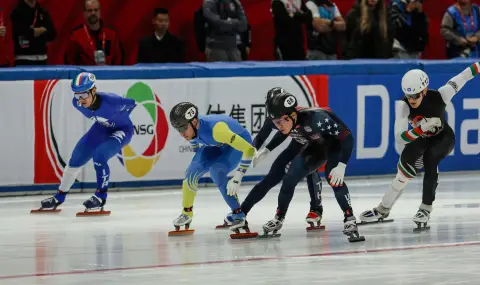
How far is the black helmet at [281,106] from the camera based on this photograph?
11.3 metres

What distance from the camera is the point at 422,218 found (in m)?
12.5

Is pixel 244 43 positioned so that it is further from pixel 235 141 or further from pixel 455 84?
pixel 235 141

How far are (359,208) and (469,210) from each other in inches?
49.1

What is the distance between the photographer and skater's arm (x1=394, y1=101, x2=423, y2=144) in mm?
12242

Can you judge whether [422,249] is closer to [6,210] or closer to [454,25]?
[6,210]

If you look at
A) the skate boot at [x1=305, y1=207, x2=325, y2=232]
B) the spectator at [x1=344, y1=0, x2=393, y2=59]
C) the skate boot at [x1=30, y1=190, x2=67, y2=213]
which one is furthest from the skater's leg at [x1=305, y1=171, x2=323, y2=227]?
the spectator at [x1=344, y1=0, x2=393, y2=59]

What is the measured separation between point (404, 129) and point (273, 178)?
4.53 feet

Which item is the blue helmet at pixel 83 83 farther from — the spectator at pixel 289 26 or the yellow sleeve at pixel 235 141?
the spectator at pixel 289 26

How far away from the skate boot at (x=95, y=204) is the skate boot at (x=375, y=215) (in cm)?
296

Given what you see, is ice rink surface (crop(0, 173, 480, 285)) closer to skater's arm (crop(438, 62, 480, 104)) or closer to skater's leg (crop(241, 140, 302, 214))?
skater's leg (crop(241, 140, 302, 214))

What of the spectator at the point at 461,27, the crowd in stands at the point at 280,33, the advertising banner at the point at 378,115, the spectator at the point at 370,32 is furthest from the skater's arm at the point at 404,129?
the spectator at the point at 461,27

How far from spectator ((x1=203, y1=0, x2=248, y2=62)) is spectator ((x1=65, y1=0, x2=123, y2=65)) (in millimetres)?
1428

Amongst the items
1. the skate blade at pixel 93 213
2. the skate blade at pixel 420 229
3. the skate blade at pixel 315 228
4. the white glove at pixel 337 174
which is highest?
the white glove at pixel 337 174

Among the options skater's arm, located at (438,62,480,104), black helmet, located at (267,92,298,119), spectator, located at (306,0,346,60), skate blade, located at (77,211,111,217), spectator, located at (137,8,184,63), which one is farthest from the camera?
spectator, located at (306,0,346,60)
